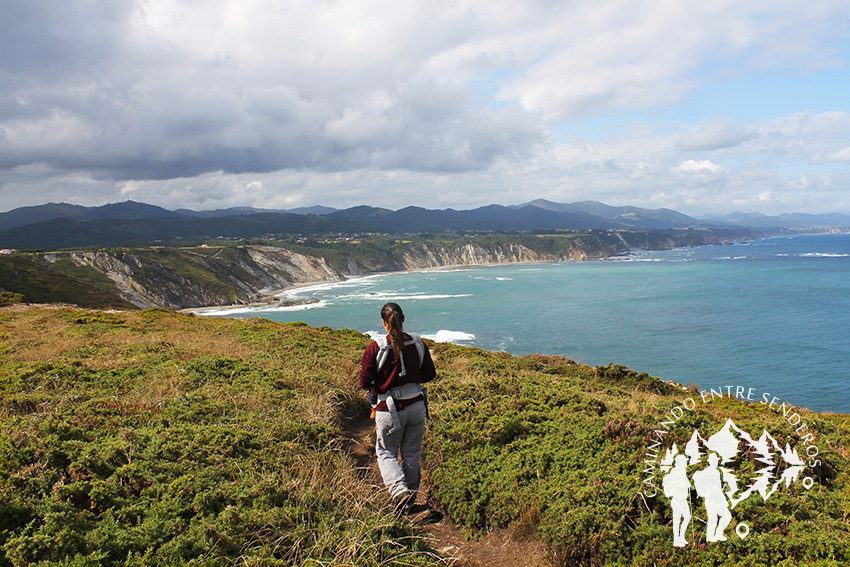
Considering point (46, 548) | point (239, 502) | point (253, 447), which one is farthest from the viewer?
point (253, 447)

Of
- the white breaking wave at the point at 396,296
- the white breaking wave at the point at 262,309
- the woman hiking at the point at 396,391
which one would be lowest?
the white breaking wave at the point at 262,309

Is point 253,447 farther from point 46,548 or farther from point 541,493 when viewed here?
point 541,493

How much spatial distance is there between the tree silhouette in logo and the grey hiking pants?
8.08 feet

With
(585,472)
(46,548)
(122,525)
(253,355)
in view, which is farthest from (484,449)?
(253,355)

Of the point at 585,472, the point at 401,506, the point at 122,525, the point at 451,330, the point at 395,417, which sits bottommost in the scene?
the point at 451,330

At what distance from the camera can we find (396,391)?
4.86 meters

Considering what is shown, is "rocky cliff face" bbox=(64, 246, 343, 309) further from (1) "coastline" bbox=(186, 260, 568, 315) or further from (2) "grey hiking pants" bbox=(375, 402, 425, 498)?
(2) "grey hiking pants" bbox=(375, 402, 425, 498)

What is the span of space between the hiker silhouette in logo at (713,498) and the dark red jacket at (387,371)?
2.67m

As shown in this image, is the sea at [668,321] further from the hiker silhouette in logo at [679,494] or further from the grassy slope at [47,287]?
the hiker silhouette in logo at [679,494]

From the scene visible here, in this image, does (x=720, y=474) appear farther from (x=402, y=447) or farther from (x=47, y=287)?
(x=47, y=287)

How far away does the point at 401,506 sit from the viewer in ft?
15.8

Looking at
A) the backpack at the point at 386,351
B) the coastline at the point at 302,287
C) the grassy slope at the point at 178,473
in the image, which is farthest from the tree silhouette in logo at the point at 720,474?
the coastline at the point at 302,287

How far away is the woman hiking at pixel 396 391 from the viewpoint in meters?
4.79

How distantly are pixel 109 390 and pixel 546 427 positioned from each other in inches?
238
